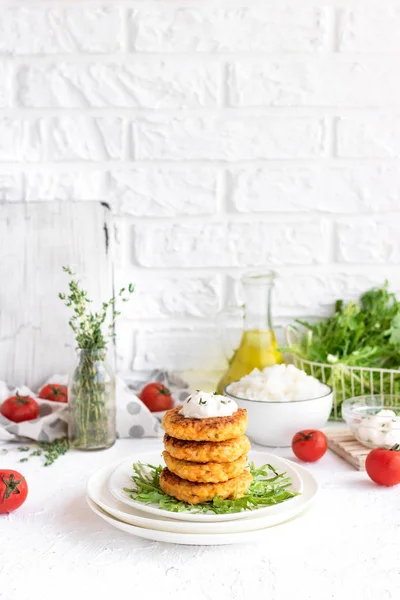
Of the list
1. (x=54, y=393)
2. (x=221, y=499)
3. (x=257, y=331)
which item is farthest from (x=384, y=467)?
(x=54, y=393)

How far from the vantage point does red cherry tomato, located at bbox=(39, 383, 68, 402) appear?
1.58m

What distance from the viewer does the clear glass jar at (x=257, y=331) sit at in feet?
5.22

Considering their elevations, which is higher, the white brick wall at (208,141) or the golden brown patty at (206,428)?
the white brick wall at (208,141)

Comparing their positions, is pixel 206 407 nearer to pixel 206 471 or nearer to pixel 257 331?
pixel 206 471

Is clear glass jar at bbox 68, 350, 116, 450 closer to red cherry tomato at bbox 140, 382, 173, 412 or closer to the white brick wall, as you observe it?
red cherry tomato at bbox 140, 382, 173, 412

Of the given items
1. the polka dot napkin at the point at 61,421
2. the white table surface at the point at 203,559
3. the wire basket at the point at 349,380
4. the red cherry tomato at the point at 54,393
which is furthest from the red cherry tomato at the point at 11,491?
the wire basket at the point at 349,380

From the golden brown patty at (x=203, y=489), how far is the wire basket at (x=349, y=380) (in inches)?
21.7

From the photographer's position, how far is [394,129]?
1.72 meters

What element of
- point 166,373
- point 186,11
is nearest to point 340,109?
point 186,11

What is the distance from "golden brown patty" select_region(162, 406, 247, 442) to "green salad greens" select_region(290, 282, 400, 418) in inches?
21.7

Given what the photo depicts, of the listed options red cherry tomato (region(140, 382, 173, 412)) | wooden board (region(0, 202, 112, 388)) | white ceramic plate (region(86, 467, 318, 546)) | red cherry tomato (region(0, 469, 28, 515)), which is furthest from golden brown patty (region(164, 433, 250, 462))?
wooden board (region(0, 202, 112, 388))

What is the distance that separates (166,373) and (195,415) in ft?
2.18

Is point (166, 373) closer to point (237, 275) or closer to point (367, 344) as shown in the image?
point (237, 275)

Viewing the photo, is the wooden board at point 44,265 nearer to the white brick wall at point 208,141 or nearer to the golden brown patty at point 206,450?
the white brick wall at point 208,141
